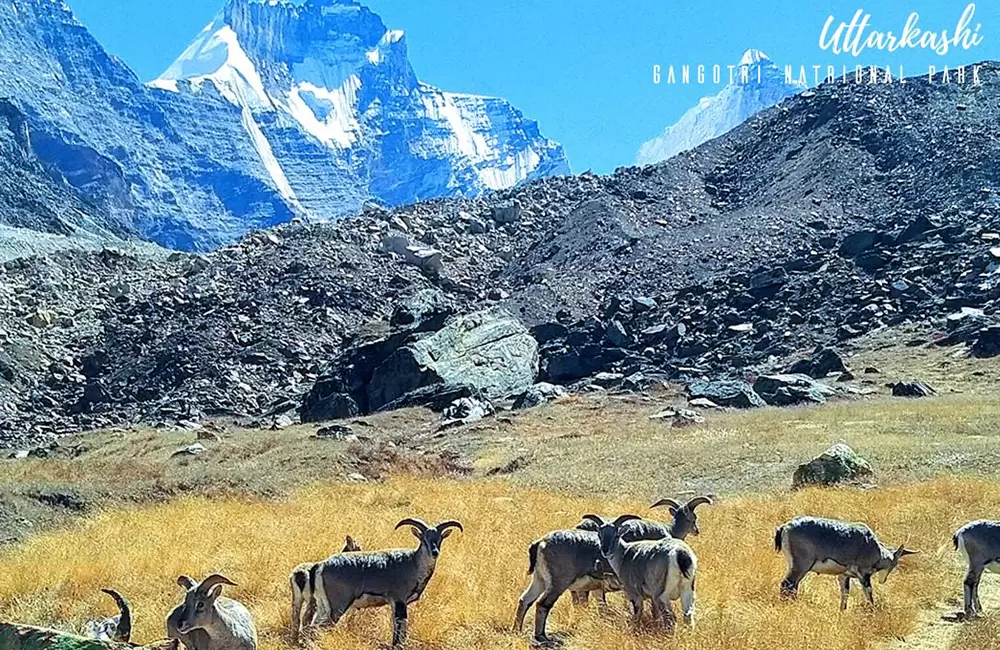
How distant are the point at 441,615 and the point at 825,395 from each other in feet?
83.5

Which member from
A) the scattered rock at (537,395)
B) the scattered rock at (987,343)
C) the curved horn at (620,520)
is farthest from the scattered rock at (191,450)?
the scattered rock at (987,343)

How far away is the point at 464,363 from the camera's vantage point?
4184cm

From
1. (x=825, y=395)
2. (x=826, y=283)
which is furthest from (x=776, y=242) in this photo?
(x=825, y=395)

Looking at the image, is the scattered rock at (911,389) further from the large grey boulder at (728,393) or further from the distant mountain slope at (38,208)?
the distant mountain slope at (38,208)

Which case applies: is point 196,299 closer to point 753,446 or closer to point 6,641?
point 753,446

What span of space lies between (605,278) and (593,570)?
4612 centimetres

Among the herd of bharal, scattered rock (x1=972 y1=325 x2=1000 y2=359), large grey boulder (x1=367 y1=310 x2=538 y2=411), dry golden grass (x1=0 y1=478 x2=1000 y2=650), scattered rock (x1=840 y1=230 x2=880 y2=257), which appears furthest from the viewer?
scattered rock (x1=840 y1=230 x2=880 y2=257)

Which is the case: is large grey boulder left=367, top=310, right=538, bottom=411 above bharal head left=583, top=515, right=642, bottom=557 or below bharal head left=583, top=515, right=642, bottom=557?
above

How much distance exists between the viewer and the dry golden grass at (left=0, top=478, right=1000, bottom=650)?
10281 mm

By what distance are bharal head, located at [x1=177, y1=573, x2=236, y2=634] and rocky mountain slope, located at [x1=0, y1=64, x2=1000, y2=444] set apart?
101 ft

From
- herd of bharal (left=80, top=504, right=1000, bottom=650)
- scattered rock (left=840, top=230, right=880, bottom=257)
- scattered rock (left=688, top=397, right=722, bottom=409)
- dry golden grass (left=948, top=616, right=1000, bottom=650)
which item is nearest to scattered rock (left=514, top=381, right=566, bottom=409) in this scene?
scattered rock (left=688, top=397, right=722, bottom=409)

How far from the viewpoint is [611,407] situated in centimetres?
3522

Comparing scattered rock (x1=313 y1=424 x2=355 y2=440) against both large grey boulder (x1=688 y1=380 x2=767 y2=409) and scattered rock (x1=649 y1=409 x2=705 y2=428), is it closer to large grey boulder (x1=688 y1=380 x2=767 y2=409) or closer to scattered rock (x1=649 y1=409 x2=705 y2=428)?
scattered rock (x1=649 y1=409 x2=705 y2=428)

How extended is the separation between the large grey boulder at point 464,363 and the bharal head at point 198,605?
3084cm
